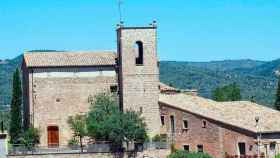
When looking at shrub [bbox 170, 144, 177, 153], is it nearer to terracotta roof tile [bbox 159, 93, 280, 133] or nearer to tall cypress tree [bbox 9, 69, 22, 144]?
terracotta roof tile [bbox 159, 93, 280, 133]

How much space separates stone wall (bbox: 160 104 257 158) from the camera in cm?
5144

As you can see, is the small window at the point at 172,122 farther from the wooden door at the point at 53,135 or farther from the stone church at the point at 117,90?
the wooden door at the point at 53,135

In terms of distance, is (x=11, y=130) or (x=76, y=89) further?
(x=11, y=130)

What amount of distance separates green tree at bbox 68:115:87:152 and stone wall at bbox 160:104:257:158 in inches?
218

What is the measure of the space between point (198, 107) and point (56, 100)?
10.1 m

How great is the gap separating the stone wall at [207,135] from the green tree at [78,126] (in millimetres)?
5527

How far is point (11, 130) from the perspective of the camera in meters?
61.9

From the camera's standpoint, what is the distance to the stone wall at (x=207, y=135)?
5144 cm

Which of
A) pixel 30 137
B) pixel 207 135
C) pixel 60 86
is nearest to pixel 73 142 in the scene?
pixel 30 137

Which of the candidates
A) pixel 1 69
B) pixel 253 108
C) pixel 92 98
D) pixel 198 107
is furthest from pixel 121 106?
pixel 1 69

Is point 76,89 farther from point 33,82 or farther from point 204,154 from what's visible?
point 204,154

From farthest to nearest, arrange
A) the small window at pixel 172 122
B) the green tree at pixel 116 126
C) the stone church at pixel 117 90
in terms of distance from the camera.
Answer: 1. the small window at pixel 172 122
2. the stone church at pixel 117 90
3. the green tree at pixel 116 126

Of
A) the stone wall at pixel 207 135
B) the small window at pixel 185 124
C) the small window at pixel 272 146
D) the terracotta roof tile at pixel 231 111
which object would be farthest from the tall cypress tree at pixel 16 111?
the small window at pixel 272 146

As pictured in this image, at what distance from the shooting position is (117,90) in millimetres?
58188
